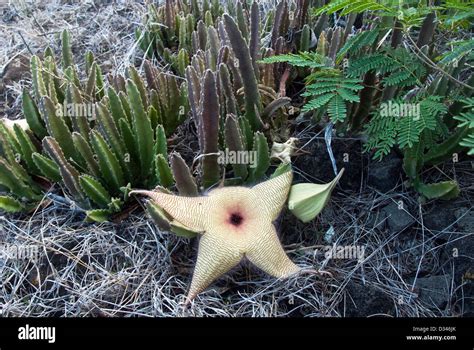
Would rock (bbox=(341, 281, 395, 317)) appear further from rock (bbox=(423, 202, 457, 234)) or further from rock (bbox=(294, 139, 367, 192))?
rock (bbox=(294, 139, 367, 192))

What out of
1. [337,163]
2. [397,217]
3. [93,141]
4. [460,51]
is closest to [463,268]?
[397,217]

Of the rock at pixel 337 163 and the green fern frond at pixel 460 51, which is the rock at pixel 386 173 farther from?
the green fern frond at pixel 460 51

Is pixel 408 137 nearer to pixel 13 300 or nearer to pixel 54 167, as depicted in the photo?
pixel 54 167

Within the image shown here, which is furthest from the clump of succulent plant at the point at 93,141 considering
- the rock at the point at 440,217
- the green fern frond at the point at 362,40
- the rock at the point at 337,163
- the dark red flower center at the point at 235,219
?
the rock at the point at 440,217

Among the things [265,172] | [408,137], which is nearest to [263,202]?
[265,172]

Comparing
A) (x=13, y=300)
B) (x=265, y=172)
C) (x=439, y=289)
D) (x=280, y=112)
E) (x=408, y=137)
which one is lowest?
(x=13, y=300)

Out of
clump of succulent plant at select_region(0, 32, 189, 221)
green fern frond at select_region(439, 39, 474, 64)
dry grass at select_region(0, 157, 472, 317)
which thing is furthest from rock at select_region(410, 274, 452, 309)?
clump of succulent plant at select_region(0, 32, 189, 221)

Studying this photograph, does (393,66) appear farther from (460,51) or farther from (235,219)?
(235,219)
